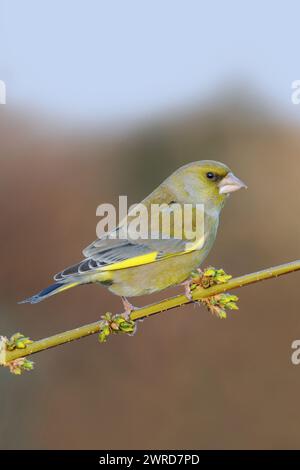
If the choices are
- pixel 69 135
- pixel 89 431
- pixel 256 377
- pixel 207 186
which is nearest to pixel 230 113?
pixel 69 135

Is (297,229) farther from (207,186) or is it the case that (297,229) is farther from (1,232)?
(207,186)

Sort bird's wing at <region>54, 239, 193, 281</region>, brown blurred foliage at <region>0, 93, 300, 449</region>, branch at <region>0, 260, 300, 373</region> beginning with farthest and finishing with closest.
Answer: brown blurred foliage at <region>0, 93, 300, 449</region>, bird's wing at <region>54, 239, 193, 281</region>, branch at <region>0, 260, 300, 373</region>

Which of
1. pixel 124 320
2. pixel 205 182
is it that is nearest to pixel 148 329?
pixel 205 182

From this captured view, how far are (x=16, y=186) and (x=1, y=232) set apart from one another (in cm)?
96

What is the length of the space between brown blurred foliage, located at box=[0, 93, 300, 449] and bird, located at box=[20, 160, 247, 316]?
456 cm

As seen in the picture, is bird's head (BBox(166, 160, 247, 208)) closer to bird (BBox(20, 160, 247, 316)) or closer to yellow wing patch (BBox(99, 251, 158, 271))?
bird (BBox(20, 160, 247, 316))

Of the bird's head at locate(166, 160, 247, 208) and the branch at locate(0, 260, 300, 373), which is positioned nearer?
→ the branch at locate(0, 260, 300, 373)

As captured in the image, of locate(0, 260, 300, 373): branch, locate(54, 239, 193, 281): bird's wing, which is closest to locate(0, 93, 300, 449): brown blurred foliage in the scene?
locate(54, 239, 193, 281): bird's wing

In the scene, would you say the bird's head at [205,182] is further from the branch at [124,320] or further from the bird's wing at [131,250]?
the branch at [124,320]

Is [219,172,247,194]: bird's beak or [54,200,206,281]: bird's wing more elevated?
[219,172,247,194]: bird's beak

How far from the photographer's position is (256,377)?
8.30m

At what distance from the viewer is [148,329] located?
328 inches

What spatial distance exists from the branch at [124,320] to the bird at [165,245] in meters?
0.46

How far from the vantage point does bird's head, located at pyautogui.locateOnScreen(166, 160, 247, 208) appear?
→ 285 centimetres
